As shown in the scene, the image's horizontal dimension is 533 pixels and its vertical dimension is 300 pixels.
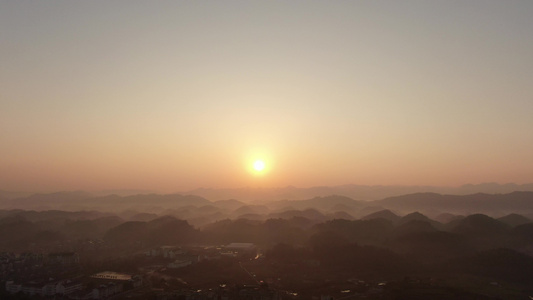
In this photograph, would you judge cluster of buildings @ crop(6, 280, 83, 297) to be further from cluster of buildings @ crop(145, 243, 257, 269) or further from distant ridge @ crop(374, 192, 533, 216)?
distant ridge @ crop(374, 192, 533, 216)

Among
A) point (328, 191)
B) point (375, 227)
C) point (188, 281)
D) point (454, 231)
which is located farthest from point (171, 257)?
point (328, 191)

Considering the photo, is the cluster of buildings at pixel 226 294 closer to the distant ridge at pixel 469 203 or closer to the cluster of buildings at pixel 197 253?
the cluster of buildings at pixel 197 253

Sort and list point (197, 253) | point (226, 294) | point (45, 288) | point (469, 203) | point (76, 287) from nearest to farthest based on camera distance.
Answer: point (226, 294) < point (45, 288) < point (76, 287) < point (197, 253) < point (469, 203)

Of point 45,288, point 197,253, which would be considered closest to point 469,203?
point 197,253

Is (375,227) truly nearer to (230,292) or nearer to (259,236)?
(259,236)

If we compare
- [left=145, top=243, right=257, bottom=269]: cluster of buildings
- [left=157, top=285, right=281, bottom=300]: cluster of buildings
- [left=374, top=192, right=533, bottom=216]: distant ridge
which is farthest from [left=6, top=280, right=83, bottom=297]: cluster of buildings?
[left=374, top=192, right=533, bottom=216]: distant ridge

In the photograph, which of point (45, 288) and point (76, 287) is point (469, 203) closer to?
point (76, 287)

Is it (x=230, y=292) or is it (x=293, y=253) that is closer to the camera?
(x=230, y=292)

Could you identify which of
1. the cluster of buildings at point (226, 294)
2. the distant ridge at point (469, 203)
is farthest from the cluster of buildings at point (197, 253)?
the distant ridge at point (469, 203)

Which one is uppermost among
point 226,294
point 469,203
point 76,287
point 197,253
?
point 76,287

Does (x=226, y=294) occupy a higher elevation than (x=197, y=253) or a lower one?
higher

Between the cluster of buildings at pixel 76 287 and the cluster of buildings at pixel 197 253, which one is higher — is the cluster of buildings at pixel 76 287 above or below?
above
